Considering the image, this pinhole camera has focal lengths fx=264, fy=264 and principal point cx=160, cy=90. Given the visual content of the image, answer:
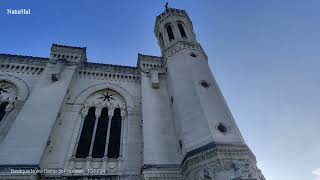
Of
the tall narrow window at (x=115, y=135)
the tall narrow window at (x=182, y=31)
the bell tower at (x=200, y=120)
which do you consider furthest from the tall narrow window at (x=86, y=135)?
the tall narrow window at (x=182, y=31)

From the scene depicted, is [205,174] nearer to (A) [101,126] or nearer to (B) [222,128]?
(B) [222,128]

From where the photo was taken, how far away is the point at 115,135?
14.5 metres

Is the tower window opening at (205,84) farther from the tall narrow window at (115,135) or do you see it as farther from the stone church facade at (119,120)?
the tall narrow window at (115,135)

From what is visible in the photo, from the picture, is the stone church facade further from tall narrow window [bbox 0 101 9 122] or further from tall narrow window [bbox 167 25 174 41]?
tall narrow window [bbox 167 25 174 41]

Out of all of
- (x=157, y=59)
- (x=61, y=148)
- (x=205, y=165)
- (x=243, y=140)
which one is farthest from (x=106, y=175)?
(x=157, y=59)

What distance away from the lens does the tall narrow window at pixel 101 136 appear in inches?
526

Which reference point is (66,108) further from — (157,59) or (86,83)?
(157,59)

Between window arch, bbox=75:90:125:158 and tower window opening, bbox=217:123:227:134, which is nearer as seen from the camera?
tower window opening, bbox=217:123:227:134

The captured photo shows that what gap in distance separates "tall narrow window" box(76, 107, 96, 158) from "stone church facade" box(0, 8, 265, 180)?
5 centimetres

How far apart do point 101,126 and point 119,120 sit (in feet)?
3.66

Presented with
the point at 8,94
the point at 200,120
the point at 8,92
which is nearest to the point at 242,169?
the point at 200,120

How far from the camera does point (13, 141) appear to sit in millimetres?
12016

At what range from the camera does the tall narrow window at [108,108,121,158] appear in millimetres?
13503

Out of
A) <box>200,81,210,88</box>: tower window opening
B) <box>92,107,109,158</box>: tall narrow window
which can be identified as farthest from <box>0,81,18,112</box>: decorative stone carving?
<box>200,81,210,88</box>: tower window opening
